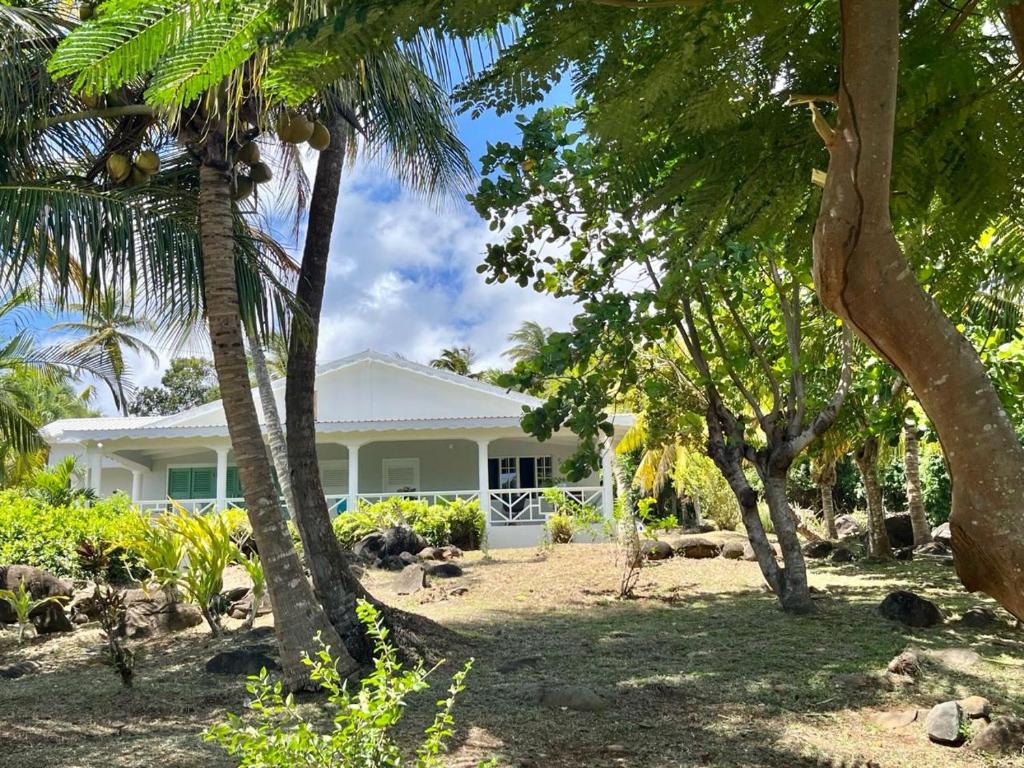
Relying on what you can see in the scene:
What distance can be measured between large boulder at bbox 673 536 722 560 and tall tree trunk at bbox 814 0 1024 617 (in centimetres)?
1436

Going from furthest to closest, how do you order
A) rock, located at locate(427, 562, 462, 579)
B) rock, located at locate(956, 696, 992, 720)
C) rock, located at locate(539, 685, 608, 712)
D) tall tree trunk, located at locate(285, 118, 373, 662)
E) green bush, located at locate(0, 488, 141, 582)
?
rock, located at locate(427, 562, 462, 579) < green bush, located at locate(0, 488, 141, 582) < tall tree trunk, located at locate(285, 118, 373, 662) < rock, located at locate(539, 685, 608, 712) < rock, located at locate(956, 696, 992, 720)

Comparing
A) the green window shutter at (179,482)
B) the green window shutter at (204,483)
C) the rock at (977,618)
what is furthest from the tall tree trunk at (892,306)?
the green window shutter at (179,482)

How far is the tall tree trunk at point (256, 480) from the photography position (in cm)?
607

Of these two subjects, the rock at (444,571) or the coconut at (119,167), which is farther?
the rock at (444,571)

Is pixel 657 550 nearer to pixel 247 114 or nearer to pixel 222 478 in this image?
pixel 222 478

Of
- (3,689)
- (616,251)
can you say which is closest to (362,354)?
(3,689)

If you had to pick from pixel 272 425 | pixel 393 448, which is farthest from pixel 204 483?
pixel 272 425

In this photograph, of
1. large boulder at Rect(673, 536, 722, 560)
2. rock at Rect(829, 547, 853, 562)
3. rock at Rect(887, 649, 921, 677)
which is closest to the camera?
rock at Rect(887, 649, 921, 677)

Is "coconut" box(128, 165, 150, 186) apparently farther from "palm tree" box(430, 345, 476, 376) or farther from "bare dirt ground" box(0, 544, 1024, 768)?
"palm tree" box(430, 345, 476, 376)

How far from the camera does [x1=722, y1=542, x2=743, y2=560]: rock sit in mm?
15250

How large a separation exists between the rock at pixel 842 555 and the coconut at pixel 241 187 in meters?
11.6

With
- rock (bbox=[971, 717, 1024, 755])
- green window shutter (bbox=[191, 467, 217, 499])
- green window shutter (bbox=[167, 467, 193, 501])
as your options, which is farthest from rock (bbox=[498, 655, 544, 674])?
green window shutter (bbox=[167, 467, 193, 501])

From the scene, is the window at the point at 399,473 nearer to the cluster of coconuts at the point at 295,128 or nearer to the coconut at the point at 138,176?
the coconut at the point at 138,176

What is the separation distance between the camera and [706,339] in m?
10.0
